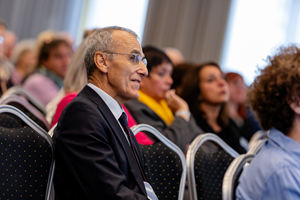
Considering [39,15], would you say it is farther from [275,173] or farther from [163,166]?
[275,173]

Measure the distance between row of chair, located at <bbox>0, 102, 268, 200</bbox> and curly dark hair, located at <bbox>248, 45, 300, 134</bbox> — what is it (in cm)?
30

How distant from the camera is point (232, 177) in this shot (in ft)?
5.34

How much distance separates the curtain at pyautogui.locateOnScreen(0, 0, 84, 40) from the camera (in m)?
7.26

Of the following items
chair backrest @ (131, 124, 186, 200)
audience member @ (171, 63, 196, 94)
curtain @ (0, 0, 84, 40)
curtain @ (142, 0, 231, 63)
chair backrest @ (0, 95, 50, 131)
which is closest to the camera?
chair backrest @ (131, 124, 186, 200)

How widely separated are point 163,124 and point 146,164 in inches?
31.3

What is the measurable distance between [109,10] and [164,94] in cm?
523

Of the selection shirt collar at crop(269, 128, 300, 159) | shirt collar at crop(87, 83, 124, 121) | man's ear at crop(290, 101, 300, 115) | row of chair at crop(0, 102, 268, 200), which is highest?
man's ear at crop(290, 101, 300, 115)

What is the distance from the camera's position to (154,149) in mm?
1543

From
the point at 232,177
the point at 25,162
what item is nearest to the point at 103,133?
the point at 25,162

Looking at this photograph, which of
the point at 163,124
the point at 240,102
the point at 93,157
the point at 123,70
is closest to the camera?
the point at 93,157

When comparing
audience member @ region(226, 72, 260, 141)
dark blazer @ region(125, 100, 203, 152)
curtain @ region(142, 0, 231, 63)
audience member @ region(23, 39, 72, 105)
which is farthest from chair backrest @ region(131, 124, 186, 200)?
curtain @ region(142, 0, 231, 63)

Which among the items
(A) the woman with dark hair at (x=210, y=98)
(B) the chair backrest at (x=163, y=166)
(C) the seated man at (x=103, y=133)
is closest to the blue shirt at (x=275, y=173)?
(B) the chair backrest at (x=163, y=166)

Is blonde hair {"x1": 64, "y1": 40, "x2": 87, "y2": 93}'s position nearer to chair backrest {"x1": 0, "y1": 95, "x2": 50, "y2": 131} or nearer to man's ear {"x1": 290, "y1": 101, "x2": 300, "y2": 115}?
chair backrest {"x1": 0, "y1": 95, "x2": 50, "y2": 131}

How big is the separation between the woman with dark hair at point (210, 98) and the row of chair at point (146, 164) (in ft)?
2.30
